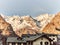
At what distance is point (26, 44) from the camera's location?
51562 millimetres

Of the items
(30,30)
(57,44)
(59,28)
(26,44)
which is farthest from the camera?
(30,30)

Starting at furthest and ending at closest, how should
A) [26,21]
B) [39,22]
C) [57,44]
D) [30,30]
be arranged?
[39,22] < [26,21] < [30,30] < [57,44]

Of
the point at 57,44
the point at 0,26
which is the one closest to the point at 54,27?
the point at 0,26

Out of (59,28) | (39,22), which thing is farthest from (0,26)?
(39,22)

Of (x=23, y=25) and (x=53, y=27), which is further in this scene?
Answer: (x=23, y=25)

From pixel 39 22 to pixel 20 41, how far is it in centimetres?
11427

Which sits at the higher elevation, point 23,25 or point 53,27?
point 23,25

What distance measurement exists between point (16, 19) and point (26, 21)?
10.4 meters

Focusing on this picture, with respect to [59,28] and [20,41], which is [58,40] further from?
[59,28]

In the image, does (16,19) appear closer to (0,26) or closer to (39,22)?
(39,22)

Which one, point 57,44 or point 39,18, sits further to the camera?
point 39,18

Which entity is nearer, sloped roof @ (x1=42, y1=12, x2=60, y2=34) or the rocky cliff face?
the rocky cliff face

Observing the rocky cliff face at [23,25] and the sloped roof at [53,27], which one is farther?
the sloped roof at [53,27]

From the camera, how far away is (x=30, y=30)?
424 feet
